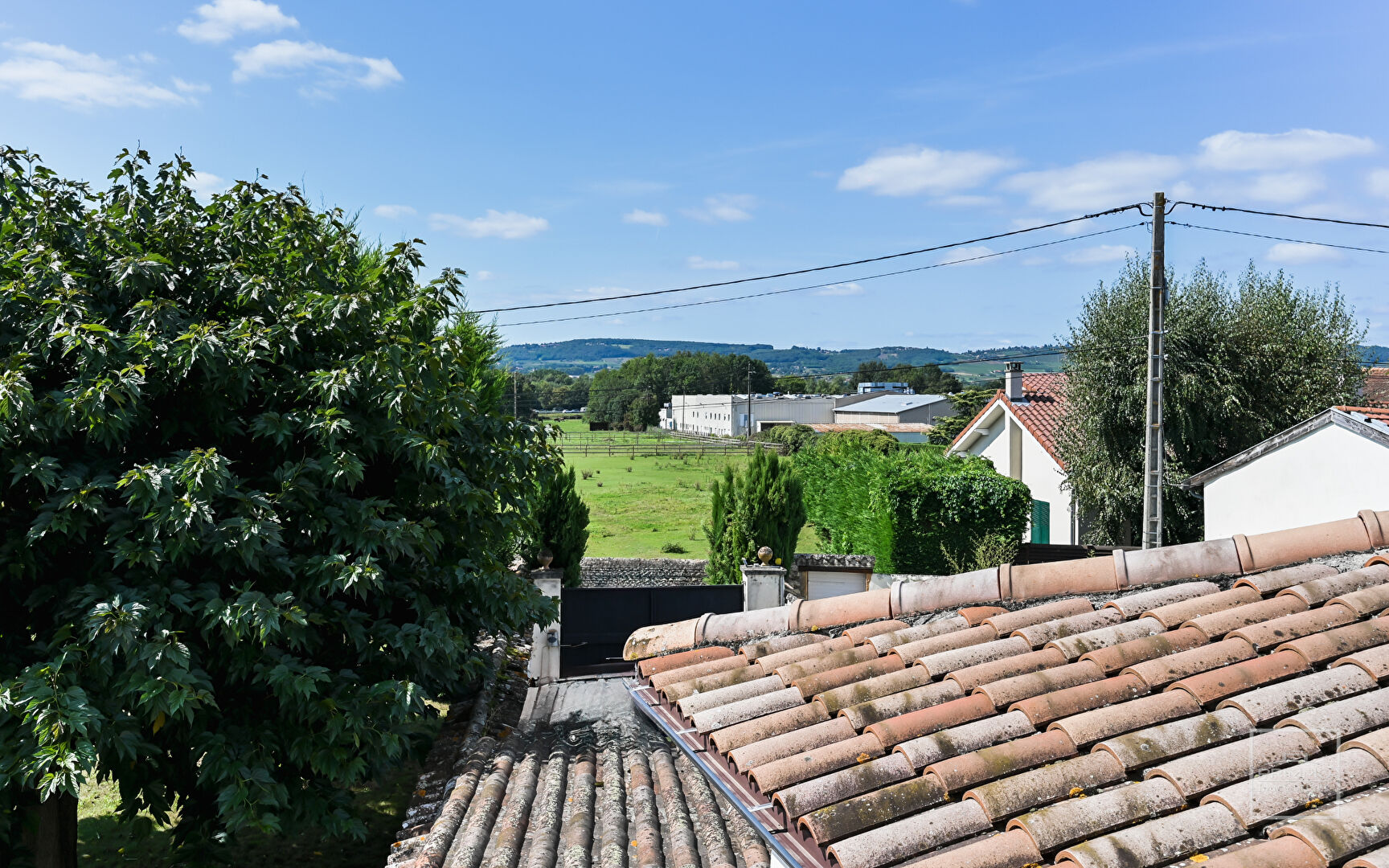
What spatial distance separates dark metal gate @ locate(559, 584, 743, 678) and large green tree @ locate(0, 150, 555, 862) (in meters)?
4.64

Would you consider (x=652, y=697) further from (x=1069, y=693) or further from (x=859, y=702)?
(x=1069, y=693)

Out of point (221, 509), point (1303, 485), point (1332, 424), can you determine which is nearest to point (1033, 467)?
point (1303, 485)

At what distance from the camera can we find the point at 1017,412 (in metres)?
25.9

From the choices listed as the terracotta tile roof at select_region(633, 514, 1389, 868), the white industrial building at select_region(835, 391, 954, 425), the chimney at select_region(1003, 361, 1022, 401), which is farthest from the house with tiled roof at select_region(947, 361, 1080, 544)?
the white industrial building at select_region(835, 391, 954, 425)

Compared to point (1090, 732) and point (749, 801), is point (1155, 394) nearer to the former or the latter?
point (1090, 732)

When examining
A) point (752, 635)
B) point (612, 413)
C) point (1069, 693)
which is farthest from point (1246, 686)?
point (612, 413)

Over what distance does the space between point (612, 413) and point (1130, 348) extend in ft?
314

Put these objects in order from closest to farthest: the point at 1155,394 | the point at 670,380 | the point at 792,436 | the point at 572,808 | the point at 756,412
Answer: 1. the point at 572,808
2. the point at 1155,394
3. the point at 792,436
4. the point at 756,412
5. the point at 670,380

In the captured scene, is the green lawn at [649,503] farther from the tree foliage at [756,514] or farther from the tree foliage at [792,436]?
the tree foliage at [756,514]

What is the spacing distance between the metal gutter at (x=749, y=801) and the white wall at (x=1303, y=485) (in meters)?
12.5

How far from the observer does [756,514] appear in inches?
627

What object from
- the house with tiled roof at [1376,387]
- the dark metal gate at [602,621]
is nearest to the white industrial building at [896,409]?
the house with tiled roof at [1376,387]

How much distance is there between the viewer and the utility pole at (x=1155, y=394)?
1523 centimetres

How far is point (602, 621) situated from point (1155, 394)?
10.5m
